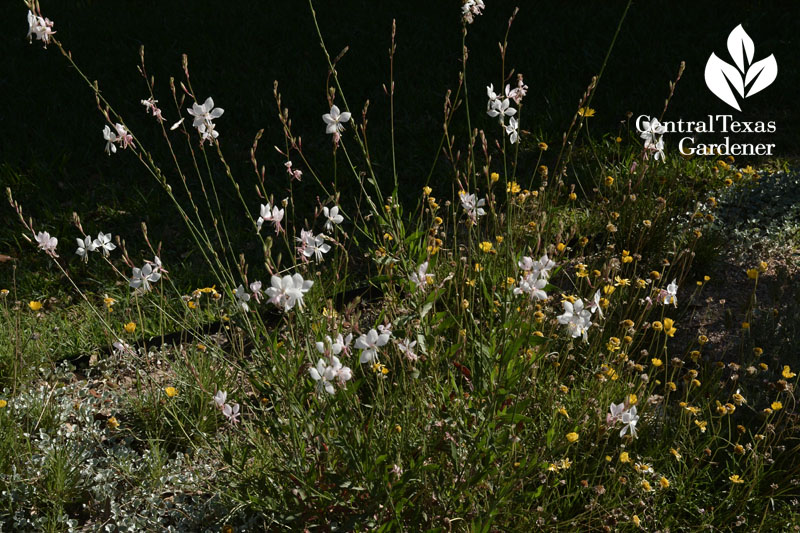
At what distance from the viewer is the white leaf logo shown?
18.3 feet

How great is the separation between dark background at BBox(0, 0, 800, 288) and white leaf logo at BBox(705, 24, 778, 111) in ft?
0.28

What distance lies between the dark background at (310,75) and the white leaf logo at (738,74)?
0.28 feet

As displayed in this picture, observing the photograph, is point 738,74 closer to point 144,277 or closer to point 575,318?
point 575,318

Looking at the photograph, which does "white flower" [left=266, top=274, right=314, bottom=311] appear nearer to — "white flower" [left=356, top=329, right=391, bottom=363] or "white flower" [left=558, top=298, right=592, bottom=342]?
"white flower" [left=356, top=329, right=391, bottom=363]

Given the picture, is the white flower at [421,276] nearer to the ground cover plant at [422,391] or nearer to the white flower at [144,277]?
the ground cover plant at [422,391]

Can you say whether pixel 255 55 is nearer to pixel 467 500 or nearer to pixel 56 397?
pixel 56 397

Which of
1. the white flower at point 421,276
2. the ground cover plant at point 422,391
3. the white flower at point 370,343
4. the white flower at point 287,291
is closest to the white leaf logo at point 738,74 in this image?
the ground cover plant at point 422,391

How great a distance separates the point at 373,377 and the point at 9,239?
280 cm

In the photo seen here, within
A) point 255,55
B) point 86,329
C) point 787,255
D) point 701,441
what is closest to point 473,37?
point 255,55

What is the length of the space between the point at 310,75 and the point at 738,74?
123 inches

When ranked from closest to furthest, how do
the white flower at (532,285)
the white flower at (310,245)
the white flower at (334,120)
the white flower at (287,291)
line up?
the white flower at (287,291) → the white flower at (532,285) → the white flower at (310,245) → the white flower at (334,120)

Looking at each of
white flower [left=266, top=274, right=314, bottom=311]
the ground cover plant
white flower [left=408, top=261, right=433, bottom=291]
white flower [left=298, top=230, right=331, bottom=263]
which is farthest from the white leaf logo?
white flower [left=266, top=274, right=314, bottom=311]

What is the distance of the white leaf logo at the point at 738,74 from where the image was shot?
5582mm

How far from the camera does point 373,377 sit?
274 centimetres
